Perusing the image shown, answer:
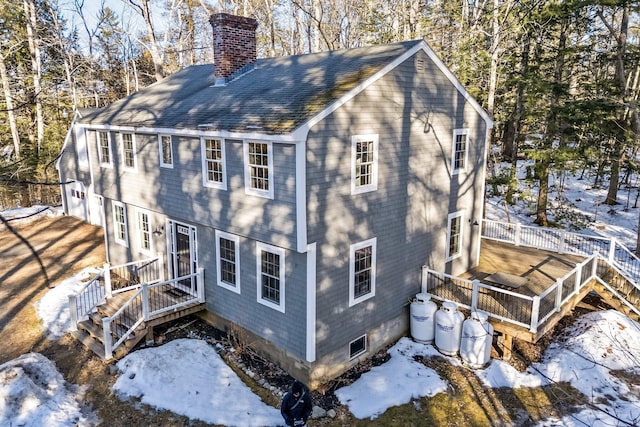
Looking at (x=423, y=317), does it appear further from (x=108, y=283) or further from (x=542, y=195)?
(x=542, y=195)

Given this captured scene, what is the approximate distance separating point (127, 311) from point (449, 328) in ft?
28.8

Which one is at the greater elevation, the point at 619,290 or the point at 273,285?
Answer: the point at 273,285

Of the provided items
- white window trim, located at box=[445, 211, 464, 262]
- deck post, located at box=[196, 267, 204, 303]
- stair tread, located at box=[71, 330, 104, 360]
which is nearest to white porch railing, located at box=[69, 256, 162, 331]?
stair tread, located at box=[71, 330, 104, 360]

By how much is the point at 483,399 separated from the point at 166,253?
9.85 metres

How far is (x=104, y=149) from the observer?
15.9 metres

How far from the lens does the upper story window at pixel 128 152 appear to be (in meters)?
14.4

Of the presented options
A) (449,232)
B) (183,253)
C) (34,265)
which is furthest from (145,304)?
(34,265)

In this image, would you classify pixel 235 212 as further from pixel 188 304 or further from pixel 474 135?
pixel 474 135

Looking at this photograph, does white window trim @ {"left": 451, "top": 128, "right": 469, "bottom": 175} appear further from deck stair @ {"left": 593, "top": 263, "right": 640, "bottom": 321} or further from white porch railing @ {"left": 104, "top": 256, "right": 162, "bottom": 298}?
white porch railing @ {"left": 104, "top": 256, "right": 162, "bottom": 298}

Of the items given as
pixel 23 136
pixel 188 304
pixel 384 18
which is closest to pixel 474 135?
pixel 188 304

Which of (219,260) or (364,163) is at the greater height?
(364,163)

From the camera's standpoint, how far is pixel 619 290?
14320 millimetres

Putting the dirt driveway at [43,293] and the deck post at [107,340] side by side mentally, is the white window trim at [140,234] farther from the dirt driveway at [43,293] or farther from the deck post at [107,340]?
the deck post at [107,340]

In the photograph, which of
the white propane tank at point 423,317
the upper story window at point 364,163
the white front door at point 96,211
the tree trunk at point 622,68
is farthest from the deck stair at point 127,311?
the tree trunk at point 622,68
